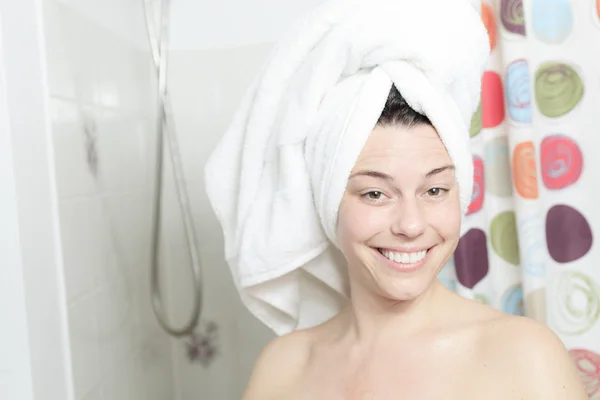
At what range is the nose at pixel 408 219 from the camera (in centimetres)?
77

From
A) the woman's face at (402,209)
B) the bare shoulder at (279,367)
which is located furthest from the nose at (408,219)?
the bare shoulder at (279,367)

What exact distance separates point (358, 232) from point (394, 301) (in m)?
0.14

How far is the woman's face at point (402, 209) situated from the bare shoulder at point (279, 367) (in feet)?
0.68

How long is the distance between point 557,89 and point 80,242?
0.90 meters

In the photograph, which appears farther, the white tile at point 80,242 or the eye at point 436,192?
the white tile at point 80,242

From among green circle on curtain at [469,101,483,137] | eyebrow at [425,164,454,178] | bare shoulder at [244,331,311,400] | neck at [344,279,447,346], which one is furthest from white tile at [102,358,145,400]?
green circle on curtain at [469,101,483,137]

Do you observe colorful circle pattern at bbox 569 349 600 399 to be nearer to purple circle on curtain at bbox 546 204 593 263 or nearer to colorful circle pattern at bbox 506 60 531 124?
purple circle on curtain at bbox 546 204 593 263

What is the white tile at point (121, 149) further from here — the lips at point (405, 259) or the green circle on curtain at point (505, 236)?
the green circle on curtain at point (505, 236)

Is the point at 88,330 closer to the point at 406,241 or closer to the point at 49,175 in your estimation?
the point at 49,175

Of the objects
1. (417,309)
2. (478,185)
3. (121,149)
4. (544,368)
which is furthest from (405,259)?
(121,149)

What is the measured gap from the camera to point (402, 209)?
781 millimetres

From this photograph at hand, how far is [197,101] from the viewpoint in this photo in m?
1.40

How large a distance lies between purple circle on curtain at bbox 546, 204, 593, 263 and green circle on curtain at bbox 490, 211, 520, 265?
0.24 ft

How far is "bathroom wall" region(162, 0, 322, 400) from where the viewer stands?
4.51ft
